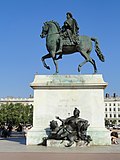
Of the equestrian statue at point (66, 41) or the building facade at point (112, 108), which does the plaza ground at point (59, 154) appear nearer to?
the equestrian statue at point (66, 41)

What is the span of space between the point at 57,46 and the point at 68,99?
380cm

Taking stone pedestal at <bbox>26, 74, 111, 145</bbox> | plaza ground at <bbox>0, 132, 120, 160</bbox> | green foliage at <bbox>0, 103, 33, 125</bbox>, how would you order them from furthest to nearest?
1. green foliage at <bbox>0, 103, 33, 125</bbox>
2. stone pedestal at <bbox>26, 74, 111, 145</bbox>
3. plaza ground at <bbox>0, 132, 120, 160</bbox>

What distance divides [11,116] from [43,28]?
55.7m

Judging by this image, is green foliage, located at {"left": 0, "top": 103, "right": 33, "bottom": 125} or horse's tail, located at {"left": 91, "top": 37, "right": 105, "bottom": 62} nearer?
horse's tail, located at {"left": 91, "top": 37, "right": 105, "bottom": 62}

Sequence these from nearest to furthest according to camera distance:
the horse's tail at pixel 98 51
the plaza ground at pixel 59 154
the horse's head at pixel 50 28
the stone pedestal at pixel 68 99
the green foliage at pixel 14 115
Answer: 1. the plaza ground at pixel 59 154
2. the stone pedestal at pixel 68 99
3. the horse's head at pixel 50 28
4. the horse's tail at pixel 98 51
5. the green foliage at pixel 14 115

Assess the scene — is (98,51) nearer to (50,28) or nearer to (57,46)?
(57,46)

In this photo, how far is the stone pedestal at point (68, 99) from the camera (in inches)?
714

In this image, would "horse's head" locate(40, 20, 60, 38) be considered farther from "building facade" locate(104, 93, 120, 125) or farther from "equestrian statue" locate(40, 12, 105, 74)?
"building facade" locate(104, 93, 120, 125)

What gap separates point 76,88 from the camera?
60.7 feet

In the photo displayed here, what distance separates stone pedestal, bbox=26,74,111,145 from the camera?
1814cm

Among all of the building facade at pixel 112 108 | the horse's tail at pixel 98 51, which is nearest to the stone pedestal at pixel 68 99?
the horse's tail at pixel 98 51

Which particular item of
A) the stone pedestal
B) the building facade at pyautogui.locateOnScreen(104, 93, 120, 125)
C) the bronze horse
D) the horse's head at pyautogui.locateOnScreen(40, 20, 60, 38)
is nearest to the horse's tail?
the bronze horse

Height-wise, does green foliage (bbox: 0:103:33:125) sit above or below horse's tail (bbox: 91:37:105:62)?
below

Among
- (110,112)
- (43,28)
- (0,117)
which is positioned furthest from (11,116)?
(110,112)
